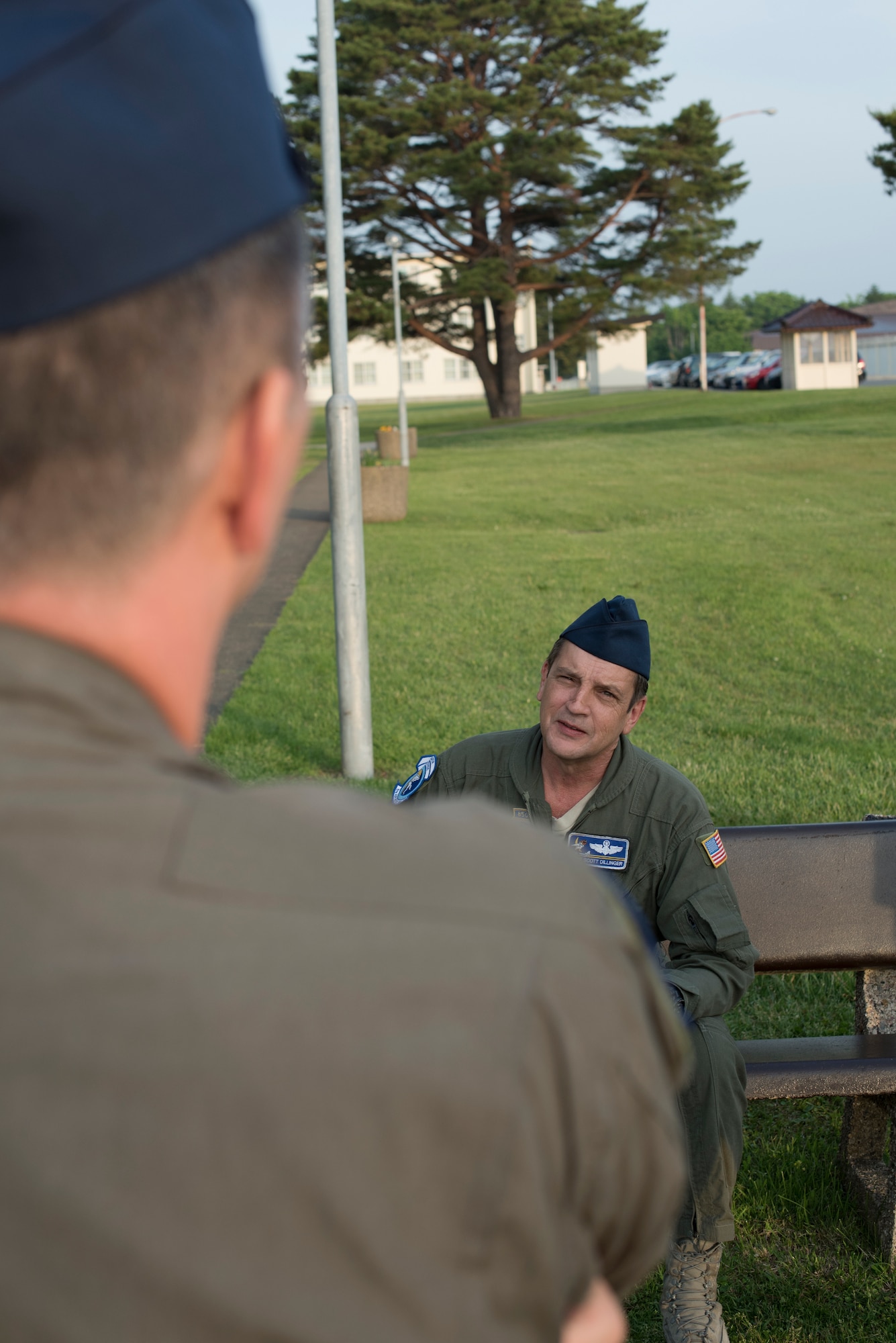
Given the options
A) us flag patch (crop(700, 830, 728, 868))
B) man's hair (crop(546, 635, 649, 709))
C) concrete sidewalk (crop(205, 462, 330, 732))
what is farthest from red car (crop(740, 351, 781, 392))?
us flag patch (crop(700, 830, 728, 868))

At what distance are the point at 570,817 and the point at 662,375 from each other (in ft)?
250

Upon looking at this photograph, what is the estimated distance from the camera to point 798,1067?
352 centimetres

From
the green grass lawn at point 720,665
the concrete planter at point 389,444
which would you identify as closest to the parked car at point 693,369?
the concrete planter at point 389,444

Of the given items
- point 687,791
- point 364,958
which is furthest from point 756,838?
point 364,958

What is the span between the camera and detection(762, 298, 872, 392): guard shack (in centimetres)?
5056

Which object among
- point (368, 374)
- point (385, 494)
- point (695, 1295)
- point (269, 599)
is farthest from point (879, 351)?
point (695, 1295)

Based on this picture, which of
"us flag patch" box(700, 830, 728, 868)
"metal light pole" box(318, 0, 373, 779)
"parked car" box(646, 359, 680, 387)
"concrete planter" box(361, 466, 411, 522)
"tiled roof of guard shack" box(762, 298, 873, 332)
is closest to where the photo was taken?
"us flag patch" box(700, 830, 728, 868)

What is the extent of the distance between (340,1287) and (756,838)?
323cm

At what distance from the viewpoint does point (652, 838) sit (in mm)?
3469

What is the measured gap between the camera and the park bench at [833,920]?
3717 millimetres

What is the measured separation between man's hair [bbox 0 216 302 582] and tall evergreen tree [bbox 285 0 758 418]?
37.8 metres

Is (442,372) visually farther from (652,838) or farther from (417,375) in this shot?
(652,838)

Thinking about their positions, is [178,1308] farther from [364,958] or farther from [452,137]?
[452,137]

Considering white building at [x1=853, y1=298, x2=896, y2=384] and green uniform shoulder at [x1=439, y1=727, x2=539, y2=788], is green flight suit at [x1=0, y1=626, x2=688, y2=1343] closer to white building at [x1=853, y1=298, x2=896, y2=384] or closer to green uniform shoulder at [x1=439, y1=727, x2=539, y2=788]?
green uniform shoulder at [x1=439, y1=727, x2=539, y2=788]
